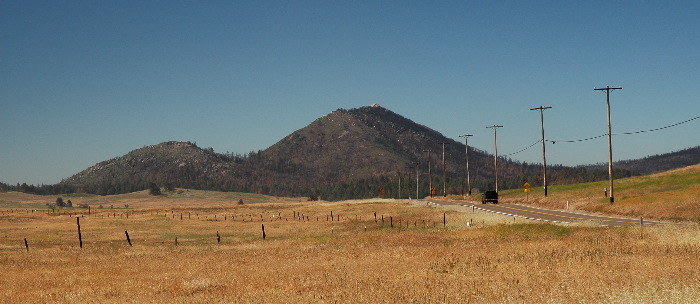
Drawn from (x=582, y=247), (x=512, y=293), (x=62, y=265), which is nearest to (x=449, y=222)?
(x=582, y=247)

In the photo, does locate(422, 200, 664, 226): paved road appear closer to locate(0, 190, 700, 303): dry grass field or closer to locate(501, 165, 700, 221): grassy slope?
locate(501, 165, 700, 221): grassy slope

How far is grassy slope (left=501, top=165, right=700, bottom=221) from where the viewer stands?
56.4m

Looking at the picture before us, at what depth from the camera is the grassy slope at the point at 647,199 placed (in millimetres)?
56438

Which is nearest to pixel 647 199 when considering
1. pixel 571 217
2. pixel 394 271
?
pixel 571 217

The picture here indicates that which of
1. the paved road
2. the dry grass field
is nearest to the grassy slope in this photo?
the paved road

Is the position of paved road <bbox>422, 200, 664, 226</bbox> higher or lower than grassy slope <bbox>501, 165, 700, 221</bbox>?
lower

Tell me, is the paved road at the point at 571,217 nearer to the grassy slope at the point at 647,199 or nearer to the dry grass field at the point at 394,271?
the grassy slope at the point at 647,199

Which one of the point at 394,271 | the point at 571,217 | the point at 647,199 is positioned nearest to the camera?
the point at 394,271

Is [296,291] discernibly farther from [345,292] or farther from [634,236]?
[634,236]

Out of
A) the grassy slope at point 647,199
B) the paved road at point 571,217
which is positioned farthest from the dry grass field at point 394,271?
the grassy slope at point 647,199

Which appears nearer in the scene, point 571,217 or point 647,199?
point 571,217

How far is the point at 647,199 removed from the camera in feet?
214

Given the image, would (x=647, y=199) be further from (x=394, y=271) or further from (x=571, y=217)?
(x=394, y=271)

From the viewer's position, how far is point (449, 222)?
6247cm
